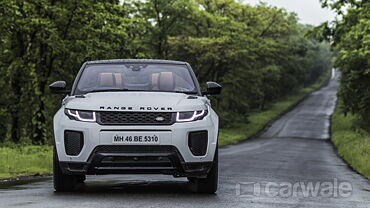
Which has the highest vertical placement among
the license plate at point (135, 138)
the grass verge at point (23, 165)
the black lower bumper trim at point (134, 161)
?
the license plate at point (135, 138)

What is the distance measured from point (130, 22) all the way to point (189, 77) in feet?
56.6

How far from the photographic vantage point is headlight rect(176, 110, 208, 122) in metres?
7.78

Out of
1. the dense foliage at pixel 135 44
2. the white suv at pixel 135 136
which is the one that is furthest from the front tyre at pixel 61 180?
the dense foliage at pixel 135 44

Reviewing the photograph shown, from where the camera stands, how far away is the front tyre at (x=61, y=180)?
817 centimetres

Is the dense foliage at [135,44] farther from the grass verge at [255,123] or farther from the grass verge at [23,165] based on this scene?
the grass verge at [23,165]

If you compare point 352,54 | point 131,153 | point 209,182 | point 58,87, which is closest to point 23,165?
point 58,87

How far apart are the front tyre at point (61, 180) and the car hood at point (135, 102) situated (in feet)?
2.56

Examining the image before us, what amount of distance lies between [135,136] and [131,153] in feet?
0.68

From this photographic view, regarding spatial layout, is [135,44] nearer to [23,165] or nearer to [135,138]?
[23,165]

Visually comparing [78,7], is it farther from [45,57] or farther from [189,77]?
[189,77]

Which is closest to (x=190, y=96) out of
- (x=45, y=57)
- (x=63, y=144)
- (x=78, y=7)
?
(x=63, y=144)

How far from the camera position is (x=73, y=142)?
7.73 metres

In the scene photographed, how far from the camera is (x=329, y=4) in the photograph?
3694cm

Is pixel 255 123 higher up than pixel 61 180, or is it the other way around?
pixel 61 180
